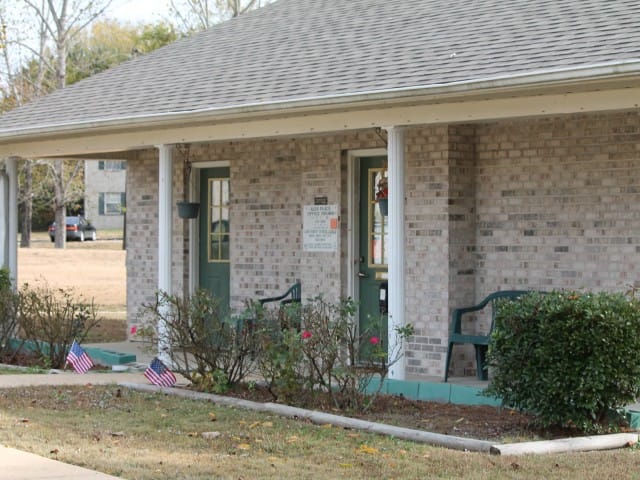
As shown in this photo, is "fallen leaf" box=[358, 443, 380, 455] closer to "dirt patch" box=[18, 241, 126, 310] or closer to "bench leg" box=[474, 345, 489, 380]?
"bench leg" box=[474, 345, 489, 380]

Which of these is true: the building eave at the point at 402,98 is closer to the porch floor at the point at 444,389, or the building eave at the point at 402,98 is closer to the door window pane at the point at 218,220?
the door window pane at the point at 218,220

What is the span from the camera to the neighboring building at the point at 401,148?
414 inches

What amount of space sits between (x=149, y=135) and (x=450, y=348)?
4572 mm

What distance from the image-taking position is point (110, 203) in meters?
70.1

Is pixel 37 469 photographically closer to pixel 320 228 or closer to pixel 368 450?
pixel 368 450

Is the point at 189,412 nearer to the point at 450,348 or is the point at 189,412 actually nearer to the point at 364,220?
the point at 450,348

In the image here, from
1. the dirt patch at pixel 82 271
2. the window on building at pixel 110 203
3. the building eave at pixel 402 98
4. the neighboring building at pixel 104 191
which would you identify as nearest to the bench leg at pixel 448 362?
the building eave at pixel 402 98

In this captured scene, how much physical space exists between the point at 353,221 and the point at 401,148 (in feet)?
8.36

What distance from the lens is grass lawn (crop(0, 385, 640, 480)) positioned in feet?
24.3

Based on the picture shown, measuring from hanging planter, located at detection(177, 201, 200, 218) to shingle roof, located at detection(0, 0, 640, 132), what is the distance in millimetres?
1567

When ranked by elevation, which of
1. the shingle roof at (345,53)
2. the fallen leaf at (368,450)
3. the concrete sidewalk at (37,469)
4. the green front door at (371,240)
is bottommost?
the fallen leaf at (368,450)

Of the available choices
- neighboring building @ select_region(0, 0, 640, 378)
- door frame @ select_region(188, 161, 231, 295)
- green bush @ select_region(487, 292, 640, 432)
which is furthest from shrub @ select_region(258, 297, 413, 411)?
door frame @ select_region(188, 161, 231, 295)

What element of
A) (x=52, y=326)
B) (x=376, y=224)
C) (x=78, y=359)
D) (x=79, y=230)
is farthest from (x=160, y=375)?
(x=79, y=230)

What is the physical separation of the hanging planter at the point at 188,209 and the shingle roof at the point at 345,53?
1.57m
